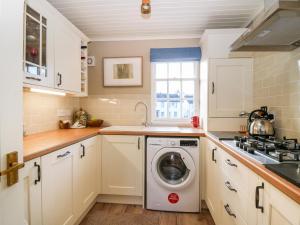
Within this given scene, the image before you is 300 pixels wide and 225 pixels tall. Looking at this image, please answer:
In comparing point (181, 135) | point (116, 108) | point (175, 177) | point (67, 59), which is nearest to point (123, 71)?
point (116, 108)

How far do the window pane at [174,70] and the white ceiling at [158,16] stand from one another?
41 cm

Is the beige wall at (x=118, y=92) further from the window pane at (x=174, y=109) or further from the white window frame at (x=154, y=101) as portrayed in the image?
the window pane at (x=174, y=109)

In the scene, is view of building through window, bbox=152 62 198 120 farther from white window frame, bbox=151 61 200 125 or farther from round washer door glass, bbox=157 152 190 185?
round washer door glass, bbox=157 152 190 185

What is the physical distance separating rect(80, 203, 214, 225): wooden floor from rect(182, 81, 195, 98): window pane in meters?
1.55

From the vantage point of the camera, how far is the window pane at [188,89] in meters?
2.99

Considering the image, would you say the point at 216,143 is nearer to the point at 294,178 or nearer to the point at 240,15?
the point at 294,178

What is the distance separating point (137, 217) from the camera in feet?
7.14

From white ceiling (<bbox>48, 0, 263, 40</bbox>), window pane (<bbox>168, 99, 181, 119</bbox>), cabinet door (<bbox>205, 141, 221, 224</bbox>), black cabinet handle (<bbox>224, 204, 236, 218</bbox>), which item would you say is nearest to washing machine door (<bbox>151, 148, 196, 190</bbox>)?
cabinet door (<bbox>205, 141, 221, 224</bbox>)

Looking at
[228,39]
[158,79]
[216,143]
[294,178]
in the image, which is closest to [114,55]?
[158,79]

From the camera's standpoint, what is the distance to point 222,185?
1.65 metres

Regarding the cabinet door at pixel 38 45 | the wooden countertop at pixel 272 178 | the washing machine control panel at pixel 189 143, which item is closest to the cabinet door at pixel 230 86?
the washing machine control panel at pixel 189 143

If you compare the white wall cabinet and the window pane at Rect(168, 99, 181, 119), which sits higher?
the white wall cabinet

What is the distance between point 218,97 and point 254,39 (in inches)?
39.4

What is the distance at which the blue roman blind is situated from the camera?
283cm
